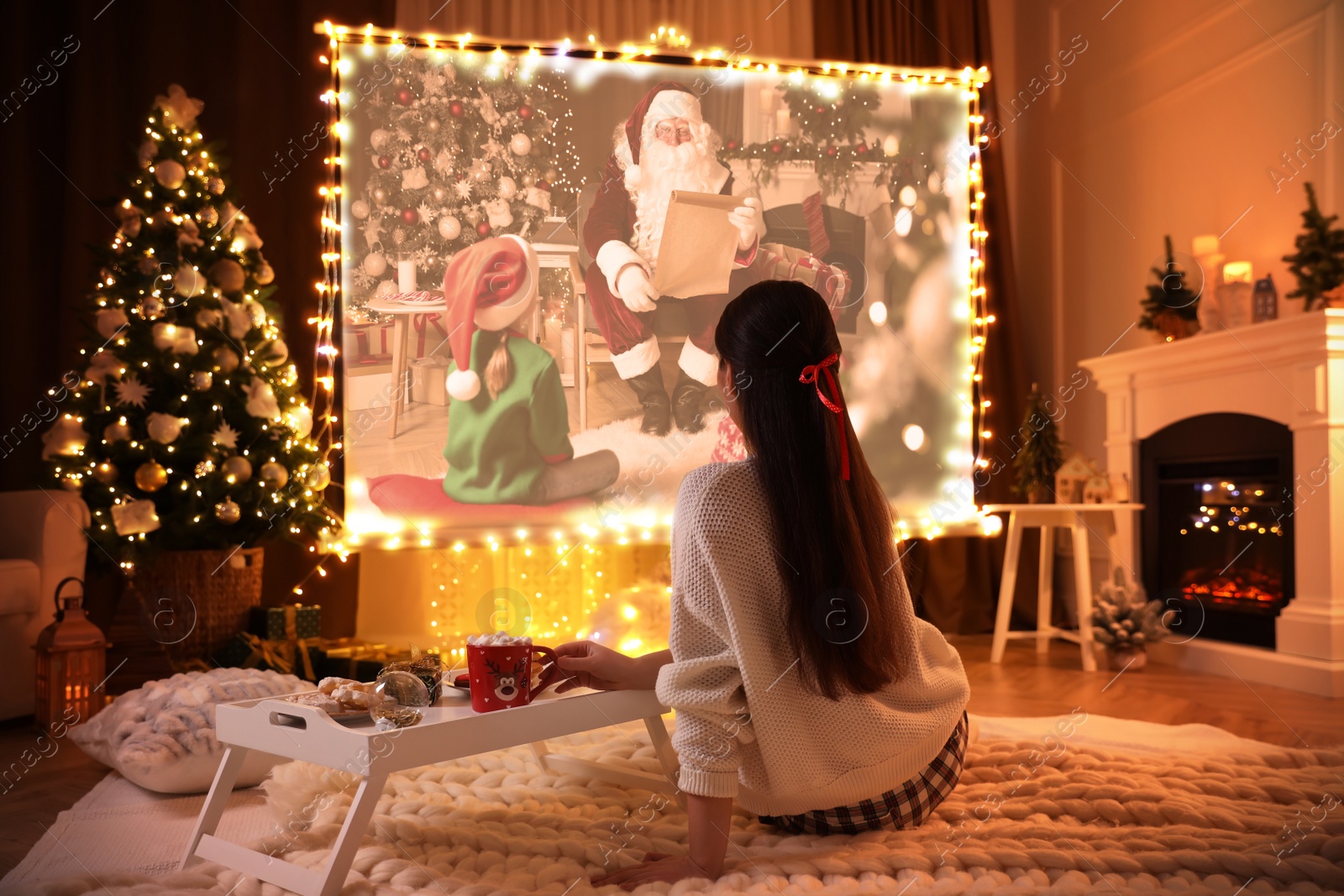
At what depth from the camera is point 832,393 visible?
1.44 m

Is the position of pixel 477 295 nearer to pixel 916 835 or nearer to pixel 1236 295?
pixel 916 835

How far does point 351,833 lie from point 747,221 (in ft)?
9.33

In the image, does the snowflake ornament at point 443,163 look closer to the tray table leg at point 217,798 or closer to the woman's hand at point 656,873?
the tray table leg at point 217,798

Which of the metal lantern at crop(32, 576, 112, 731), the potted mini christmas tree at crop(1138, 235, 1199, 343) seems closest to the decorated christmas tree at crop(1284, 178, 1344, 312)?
the potted mini christmas tree at crop(1138, 235, 1199, 343)

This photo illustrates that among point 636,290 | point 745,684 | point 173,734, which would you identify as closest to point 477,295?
point 636,290

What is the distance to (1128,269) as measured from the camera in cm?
429

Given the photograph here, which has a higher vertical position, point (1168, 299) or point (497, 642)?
point (1168, 299)

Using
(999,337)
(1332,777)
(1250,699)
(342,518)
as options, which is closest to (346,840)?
(1332,777)

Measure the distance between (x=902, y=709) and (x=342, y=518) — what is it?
2519 mm

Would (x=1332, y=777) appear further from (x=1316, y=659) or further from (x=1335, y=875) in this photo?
(x=1316, y=659)

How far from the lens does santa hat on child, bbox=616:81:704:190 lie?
11.9 feet

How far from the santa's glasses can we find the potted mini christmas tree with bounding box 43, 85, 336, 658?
56.6 inches

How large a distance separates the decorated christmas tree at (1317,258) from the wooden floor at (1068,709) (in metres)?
1.24

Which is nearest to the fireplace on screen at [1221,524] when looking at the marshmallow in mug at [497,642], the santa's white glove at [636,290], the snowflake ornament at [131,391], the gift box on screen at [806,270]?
the gift box on screen at [806,270]
